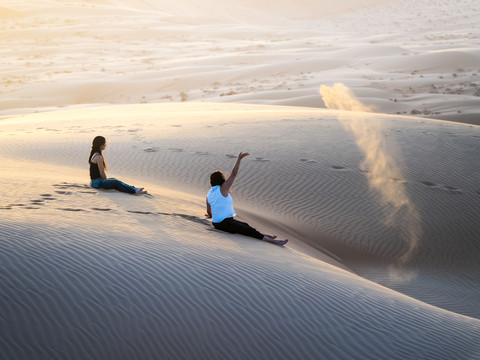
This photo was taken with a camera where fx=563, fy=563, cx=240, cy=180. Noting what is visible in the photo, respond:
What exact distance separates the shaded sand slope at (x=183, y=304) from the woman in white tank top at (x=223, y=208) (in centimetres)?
49

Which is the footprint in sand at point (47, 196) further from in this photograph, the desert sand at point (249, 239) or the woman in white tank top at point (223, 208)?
the woman in white tank top at point (223, 208)

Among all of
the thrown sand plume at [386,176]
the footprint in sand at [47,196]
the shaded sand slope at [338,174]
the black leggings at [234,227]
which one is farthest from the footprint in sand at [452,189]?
the footprint in sand at [47,196]

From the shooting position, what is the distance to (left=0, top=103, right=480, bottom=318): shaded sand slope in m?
8.44

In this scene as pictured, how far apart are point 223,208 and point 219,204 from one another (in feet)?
0.26

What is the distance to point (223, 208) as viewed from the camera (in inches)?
267

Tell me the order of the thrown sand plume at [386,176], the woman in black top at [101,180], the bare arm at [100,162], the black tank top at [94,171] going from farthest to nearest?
1. the thrown sand plume at [386,176]
2. the black tank top at [94,171]
3. the woman in black top at [101,180]
4. the bare arm at [100,162]

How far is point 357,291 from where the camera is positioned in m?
5.60

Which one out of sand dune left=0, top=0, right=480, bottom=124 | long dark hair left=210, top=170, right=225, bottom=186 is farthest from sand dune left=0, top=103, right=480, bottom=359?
sand dune left=0, top=0, right=480, bottom=124

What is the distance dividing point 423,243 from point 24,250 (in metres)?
6.32

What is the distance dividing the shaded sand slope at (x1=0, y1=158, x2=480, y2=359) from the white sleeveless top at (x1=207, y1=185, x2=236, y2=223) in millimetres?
481

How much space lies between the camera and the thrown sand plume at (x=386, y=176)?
931cm

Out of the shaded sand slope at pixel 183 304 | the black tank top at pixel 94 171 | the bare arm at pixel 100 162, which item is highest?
the bare arm at pixel 100 162

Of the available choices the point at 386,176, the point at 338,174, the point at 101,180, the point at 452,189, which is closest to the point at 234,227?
the point at 101,180

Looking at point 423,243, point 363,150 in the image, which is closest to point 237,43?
point 363,150
